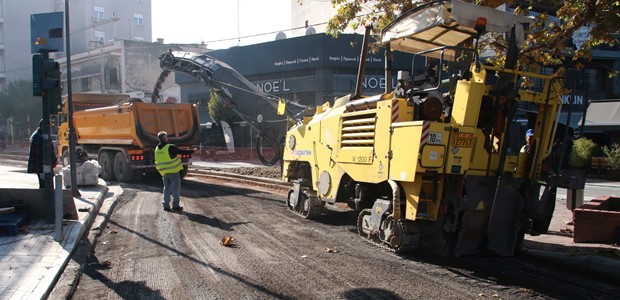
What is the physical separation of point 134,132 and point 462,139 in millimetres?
11729

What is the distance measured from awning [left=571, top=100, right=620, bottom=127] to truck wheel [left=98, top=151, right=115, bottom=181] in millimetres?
20385

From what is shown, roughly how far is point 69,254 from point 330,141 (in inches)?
165

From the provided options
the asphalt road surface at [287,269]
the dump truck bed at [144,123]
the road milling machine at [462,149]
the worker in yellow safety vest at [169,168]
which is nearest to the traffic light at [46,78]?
the asphalt road surface at [287,269]

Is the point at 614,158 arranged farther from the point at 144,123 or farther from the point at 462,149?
the point at 144,123

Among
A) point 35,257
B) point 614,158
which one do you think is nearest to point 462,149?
point 35,257

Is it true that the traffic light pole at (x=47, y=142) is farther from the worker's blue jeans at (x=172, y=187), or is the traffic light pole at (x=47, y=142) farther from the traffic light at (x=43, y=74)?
the worker's blue jeans at (x=172, y=187)

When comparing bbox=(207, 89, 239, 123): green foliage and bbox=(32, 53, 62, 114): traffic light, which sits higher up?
bbox=(32, 53, 62, 114): traffic light

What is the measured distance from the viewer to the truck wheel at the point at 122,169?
15.8 m

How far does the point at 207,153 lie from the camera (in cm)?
2700

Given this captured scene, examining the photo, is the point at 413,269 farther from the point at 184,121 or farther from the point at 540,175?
the point at 184,121

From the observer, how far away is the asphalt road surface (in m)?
5.03

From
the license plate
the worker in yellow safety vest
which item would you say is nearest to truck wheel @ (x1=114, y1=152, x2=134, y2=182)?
the worker in yellow safety vest

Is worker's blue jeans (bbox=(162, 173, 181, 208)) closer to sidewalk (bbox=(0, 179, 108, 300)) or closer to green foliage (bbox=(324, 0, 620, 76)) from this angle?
sidewalk (bbox=(0, 179, 108, 300))

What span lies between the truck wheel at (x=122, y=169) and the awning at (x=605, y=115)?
1980 cm
